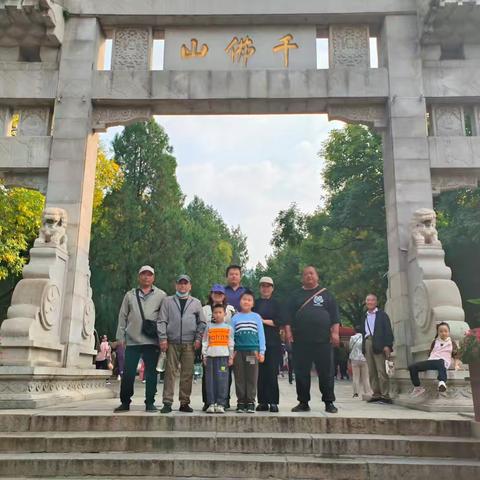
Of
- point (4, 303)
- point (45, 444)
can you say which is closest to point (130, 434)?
point (45, 444)

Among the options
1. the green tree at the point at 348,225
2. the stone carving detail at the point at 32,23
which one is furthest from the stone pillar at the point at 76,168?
the green tree at the point at 348,225

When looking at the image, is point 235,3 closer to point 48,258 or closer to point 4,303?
point 48,258

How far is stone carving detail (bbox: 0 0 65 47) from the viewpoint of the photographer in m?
9.51

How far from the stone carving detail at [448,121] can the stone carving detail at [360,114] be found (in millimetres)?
1013

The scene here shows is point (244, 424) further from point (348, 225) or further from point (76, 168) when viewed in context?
point (348, 225)

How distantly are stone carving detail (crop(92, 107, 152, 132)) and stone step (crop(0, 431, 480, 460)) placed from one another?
6462mm

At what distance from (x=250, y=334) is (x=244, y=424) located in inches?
44.6

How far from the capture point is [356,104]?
32.8 ft

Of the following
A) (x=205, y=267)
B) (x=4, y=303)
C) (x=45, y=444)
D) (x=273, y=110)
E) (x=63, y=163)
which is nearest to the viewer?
(x=45, y=444)

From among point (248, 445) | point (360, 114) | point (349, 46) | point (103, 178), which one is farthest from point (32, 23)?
point (103, 178)

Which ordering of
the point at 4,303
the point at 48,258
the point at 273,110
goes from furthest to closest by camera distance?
the point at 4,303
the point at 273,110
the point at 48,258

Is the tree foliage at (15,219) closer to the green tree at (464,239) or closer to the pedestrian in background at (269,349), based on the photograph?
the pedestrian in background at (269,349)

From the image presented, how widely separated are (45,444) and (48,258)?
4001 mm

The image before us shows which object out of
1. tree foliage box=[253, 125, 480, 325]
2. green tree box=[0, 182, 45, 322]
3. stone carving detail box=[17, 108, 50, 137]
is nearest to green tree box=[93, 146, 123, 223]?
green tree box=[0, 182, 45, 322]
